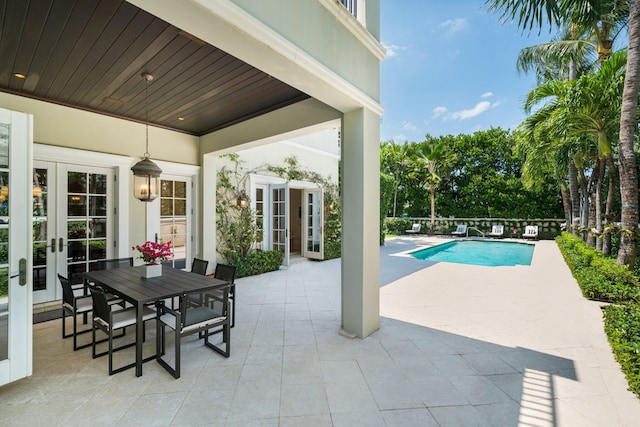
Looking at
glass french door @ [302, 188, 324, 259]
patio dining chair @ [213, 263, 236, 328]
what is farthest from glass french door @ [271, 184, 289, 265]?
patio dining chair @ [213, 263, 236, 328]

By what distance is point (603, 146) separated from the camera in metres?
5.20

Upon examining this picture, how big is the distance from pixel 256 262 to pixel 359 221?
12.5 ft

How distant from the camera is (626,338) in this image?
255cm

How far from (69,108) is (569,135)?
8.83 meters

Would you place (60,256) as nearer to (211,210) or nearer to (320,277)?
(211,210)

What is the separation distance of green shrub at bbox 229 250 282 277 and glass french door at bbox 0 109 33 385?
12.3ft

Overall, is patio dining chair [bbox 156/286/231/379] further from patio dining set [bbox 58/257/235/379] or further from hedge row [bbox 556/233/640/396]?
hedge row [bbox 556/233/640/396]

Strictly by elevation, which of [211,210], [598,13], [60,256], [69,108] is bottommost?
[60,256]

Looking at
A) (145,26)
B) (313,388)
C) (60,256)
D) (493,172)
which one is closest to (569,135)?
(313,388)

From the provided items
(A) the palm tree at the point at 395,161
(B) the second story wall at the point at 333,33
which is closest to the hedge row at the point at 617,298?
(B) the second story wall at the point at 333,33

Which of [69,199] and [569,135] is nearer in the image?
[69,199]

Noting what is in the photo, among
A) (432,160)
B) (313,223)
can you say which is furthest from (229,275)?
(432,160)

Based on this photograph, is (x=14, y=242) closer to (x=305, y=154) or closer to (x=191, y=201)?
(x=191, y=201)

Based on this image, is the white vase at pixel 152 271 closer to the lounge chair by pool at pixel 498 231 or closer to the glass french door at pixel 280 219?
the glass french door at pixel 280 219
